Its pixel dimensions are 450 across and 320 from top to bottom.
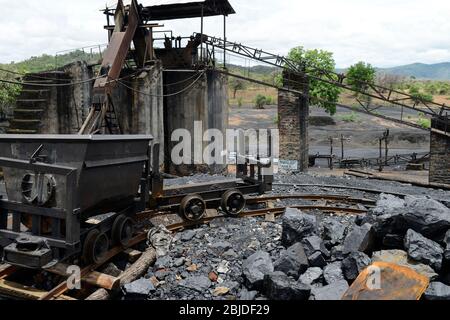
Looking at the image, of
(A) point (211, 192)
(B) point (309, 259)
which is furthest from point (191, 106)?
(B) point (309, 259)

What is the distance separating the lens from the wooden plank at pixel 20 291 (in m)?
5.26

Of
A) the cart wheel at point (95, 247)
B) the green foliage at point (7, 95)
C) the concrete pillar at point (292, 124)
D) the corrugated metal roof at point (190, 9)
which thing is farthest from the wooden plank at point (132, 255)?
the green foliage at point (7, 95)

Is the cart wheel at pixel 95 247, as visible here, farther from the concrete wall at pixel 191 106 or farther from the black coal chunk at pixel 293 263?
the concrete wall at pixel 191 106

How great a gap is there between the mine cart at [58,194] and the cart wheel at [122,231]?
0.06 feet

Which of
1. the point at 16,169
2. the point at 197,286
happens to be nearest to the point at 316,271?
the point at 197,286

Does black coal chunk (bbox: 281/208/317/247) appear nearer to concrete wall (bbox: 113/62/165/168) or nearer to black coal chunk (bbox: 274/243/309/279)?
black coal chunk (bbox: 274/243/309/279)

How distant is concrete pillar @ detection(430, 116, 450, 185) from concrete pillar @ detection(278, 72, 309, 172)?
5.19 meters

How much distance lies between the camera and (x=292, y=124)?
700 inches

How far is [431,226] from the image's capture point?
565 centimetres

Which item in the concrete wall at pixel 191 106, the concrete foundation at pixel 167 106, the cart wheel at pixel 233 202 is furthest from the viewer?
the concrete wall at pixel 191 106

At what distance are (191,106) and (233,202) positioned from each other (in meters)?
7.16

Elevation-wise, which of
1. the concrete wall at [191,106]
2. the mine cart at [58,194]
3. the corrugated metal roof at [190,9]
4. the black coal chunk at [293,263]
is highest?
the corrugated metal roof at [190,9]

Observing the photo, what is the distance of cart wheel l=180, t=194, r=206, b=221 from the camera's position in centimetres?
820

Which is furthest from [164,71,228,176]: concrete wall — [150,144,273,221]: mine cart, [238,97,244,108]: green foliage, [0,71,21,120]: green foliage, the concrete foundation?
[238,97,244,108]: green foliage
